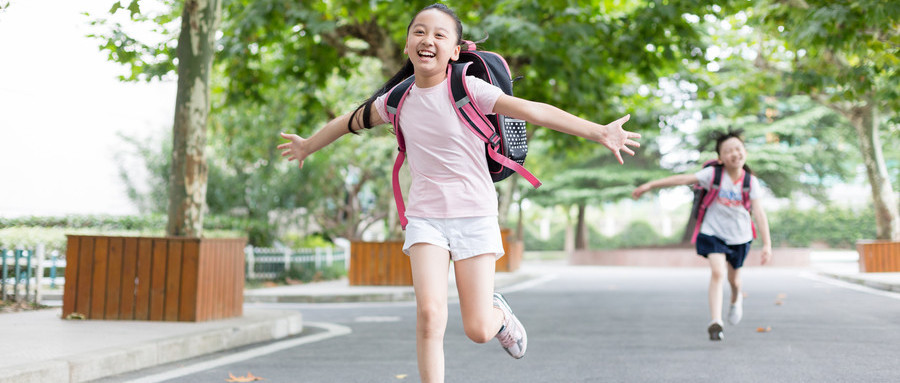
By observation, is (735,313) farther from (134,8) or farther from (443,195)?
(134,8)

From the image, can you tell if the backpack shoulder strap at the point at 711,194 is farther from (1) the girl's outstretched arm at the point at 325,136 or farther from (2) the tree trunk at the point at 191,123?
(2) the tree trunk at the point at 191,123

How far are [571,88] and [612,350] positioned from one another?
750 cm

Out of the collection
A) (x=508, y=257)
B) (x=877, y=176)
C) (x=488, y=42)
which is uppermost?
(x=488, y=42)

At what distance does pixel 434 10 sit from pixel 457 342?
441 cm

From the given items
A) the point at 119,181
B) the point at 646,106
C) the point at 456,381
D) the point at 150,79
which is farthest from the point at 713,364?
the point at 119,181

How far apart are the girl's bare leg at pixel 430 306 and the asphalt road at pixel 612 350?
1.98 metres

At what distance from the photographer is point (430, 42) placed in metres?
3.65

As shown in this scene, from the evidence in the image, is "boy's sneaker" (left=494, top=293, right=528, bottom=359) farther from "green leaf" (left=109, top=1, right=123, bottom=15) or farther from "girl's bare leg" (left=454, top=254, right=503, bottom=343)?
"green leaf" (left=109, top=1, right=123, bottom=15)

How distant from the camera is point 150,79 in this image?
497 inches

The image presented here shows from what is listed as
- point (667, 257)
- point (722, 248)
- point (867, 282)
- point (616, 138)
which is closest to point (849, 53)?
point (722, 248)

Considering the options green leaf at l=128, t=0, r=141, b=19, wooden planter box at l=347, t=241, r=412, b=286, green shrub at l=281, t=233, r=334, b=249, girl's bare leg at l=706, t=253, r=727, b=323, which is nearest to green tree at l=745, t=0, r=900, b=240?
girl's bare leg at l=706, t=253, r=727, b=323

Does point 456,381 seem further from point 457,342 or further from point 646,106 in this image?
point 646,106

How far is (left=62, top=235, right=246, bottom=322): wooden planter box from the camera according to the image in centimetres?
789

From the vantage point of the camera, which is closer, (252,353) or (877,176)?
(252,353)
